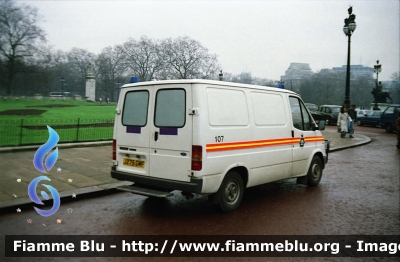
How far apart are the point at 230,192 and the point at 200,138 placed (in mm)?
1364

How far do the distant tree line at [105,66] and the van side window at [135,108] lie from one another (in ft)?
14.4

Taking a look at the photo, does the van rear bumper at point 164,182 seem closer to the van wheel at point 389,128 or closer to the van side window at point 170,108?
the van side window at point 170,108

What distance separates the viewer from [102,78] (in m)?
36.6

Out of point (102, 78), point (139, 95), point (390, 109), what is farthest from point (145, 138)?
point (102, 78)

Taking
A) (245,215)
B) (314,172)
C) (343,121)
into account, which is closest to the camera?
(245,215)

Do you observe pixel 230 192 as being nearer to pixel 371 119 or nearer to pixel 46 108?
pixel 46 108

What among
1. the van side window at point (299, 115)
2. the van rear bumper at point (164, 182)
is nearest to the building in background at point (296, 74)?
the van side window at point (299, 115)

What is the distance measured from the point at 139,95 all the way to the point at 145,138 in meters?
0.84

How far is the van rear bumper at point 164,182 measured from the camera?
5062mm

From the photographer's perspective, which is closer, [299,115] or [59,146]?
[299,115]

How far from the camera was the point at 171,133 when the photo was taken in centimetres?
534

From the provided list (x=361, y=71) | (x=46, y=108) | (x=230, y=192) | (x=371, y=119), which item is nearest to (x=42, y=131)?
(x=46, y=108)

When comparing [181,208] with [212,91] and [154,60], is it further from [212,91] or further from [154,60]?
[154,60]

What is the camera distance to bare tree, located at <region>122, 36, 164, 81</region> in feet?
88.2
